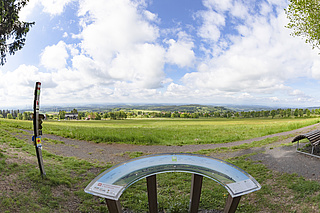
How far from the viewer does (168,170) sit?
351 centimetres

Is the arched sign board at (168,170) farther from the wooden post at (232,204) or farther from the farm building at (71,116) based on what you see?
the farm building at (71,116)

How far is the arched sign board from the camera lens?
9.62ft

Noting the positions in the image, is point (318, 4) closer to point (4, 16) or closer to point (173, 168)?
point (173, 168)

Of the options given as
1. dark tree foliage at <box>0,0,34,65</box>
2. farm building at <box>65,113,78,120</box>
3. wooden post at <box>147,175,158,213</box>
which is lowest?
wooden post at <box>147,175,158,213</box>

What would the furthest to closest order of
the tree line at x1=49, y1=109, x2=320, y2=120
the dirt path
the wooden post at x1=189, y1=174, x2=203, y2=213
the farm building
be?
the tree line at x1=49, y1=109, x2=320, y2=120
the farm building
the dirt path
the wooden post at x1=189, y1=174, x2=203, y2=213

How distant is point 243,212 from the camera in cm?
412

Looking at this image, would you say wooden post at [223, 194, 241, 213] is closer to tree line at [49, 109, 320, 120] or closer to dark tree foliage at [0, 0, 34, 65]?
dark tree foliage at [0, 0, 34, 65]

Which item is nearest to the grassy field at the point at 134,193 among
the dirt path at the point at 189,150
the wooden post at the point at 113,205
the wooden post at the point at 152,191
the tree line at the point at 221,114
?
the wooden post at the point at 152,191

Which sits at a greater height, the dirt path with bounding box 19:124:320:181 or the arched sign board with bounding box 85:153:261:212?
the arched sign board with bounding box 85:153:261:212

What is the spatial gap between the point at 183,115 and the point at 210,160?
3082cm

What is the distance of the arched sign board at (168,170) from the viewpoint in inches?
115

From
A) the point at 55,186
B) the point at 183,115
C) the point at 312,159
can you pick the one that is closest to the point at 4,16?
the point at 55,186

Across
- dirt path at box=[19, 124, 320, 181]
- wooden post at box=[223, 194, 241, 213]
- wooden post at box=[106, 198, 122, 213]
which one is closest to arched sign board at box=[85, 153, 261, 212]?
wooden post at box=[106, 198, 122, 213]

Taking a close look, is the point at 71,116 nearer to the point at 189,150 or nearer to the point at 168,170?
the point at 189,150
